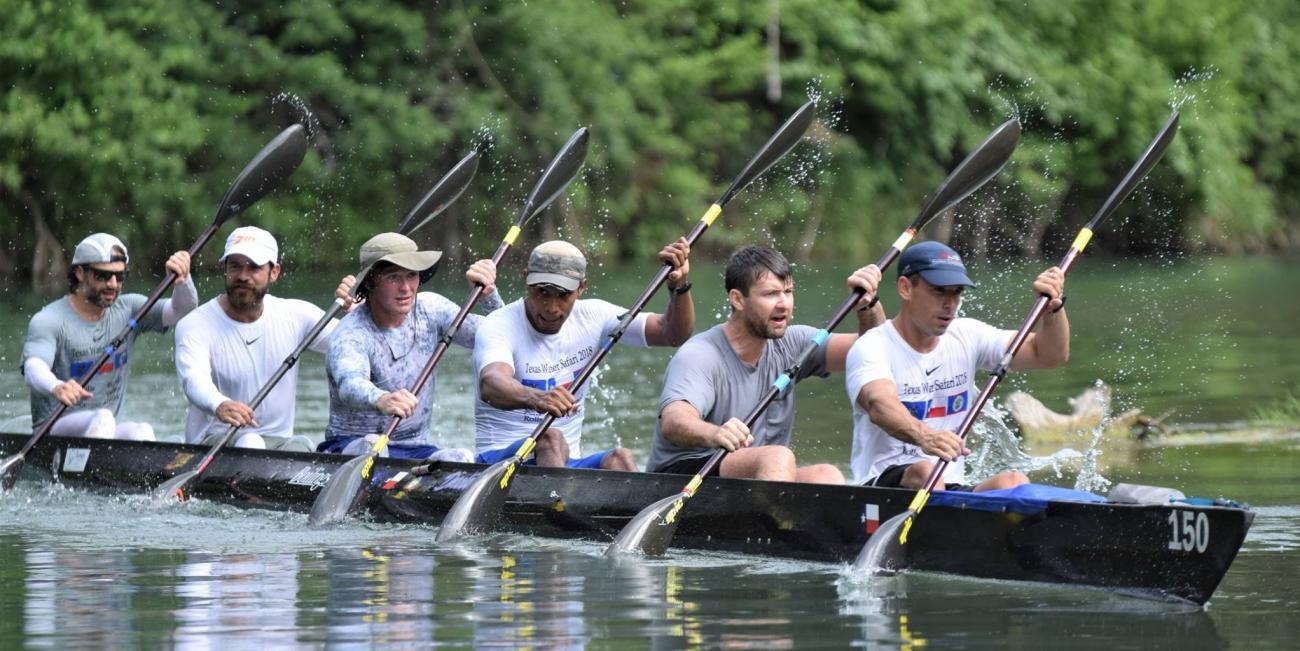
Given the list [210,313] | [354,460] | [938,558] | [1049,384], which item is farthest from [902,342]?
[1049,384]

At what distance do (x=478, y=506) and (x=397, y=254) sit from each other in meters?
1.45

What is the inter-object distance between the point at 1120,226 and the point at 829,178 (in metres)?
5.24

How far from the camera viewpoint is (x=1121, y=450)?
1180 centimetres

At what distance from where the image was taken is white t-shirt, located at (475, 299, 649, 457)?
9320 millimetres

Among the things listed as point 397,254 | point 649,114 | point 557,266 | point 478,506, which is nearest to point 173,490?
point 397,254

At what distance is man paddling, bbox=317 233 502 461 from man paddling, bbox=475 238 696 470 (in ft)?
1.26

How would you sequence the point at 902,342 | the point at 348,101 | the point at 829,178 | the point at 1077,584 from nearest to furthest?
the point at 1077,584 → the point at 902,342 → the point at 348,101 → the point at 829,178

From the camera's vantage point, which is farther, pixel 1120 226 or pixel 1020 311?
pixel 1120 226

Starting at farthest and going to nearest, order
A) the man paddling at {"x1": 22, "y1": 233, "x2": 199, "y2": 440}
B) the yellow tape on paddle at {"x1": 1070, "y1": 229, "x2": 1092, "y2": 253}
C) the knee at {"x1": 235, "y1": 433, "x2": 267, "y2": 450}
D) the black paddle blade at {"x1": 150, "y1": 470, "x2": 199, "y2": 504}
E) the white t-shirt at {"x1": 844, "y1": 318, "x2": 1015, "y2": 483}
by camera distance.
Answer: the man paddling at {"x1": 22, "y1": 233, "x2": 199, "y2": 440} < the knee at {"x1": 235, "y1": 433, "x2": 267, "y2": 450} < the black paddle blade at {"x1": 150, "y1": 470, "x2": 199, "y2": 504} < the yellow tape on paddle at {"x1": 1070, "y1": 229, "x2": 1092, "y2": 253} < the white t-shirt at {"x1": 844, "y1": 318, "x2": 1015, "y2": 483}

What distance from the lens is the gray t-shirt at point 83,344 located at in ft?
35.7

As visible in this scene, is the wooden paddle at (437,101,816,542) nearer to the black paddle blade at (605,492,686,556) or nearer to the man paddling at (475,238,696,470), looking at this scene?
the man paddling at (475,238,696,470)

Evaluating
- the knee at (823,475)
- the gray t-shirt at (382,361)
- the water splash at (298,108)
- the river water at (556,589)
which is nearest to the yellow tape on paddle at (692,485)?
the river water at (556,589)

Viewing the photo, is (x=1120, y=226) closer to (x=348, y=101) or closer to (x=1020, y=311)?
(x=348, y=101)

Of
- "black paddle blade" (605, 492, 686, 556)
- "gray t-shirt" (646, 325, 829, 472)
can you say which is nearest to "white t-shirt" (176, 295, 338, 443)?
"gray t-shirt" (646, 325, 829, 472)
